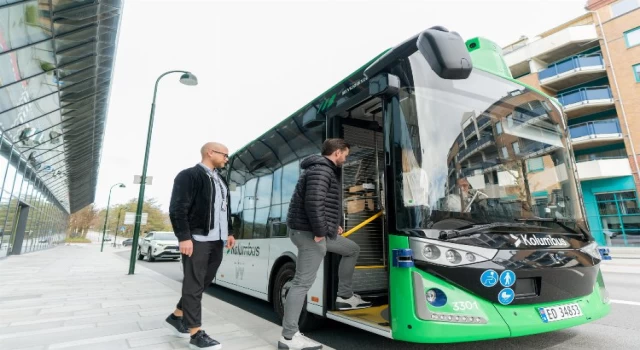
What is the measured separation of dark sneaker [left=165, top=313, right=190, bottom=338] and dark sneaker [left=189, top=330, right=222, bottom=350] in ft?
1.38

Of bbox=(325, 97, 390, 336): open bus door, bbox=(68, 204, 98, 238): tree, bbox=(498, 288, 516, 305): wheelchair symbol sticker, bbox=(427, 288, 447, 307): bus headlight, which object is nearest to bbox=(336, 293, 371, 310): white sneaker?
bbox=(325, 97, 390, 336): open bus door

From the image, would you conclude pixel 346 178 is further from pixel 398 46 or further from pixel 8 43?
pixel 8 43

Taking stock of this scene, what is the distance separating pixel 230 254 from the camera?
6344 millimetres

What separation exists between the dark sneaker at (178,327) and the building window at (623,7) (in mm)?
32356

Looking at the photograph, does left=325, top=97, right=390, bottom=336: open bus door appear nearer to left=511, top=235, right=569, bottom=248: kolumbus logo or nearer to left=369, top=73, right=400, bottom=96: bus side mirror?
left=369, top=73, right=400, bottom=96: bus side mirror

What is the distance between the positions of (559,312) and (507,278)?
638 millimetres

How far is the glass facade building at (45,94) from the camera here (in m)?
8.02

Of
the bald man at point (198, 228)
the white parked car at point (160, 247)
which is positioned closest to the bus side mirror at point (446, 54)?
the bald man at point (198, 228)

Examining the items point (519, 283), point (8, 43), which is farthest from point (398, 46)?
point (8, 43)

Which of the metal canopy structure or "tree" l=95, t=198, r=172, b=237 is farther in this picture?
"tree" l=95, t=198, r=172, b=237

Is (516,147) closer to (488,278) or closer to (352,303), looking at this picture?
(488,278)

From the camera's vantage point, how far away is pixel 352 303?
3832 mm

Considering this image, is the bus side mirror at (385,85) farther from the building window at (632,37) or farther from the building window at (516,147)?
the building window at (632,37)

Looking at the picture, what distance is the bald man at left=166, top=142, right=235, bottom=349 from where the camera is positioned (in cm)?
314
